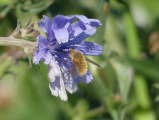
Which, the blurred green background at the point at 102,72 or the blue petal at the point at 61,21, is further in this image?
the blurred green background at the point at 102,72

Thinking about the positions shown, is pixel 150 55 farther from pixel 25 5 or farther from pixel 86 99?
pixel 25 5

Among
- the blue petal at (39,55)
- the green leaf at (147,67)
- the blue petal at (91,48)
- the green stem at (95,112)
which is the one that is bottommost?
the green stem at (95,112)

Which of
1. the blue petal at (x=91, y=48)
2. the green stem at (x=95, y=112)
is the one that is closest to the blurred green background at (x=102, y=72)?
the green stem at (x=95, y=112)

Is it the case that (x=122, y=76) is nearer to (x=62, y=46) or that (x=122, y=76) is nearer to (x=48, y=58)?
(x=62, y=46)

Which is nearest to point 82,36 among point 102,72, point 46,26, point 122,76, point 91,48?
point 91,48

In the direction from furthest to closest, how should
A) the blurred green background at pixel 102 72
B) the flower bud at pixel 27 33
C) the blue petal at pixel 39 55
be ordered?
1. the blurred green background at pixel 102 72
2. the flower bud at pixel 27 33
3. the blue petal at pixel 39 55

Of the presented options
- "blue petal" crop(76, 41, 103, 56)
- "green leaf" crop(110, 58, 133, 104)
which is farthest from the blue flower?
"green leaf" crop(110, 58, 133, 104)

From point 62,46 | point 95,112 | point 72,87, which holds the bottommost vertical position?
point 95,112

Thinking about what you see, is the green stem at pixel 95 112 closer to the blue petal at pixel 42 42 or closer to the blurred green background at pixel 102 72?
the blurred green background at pixel 102 72
